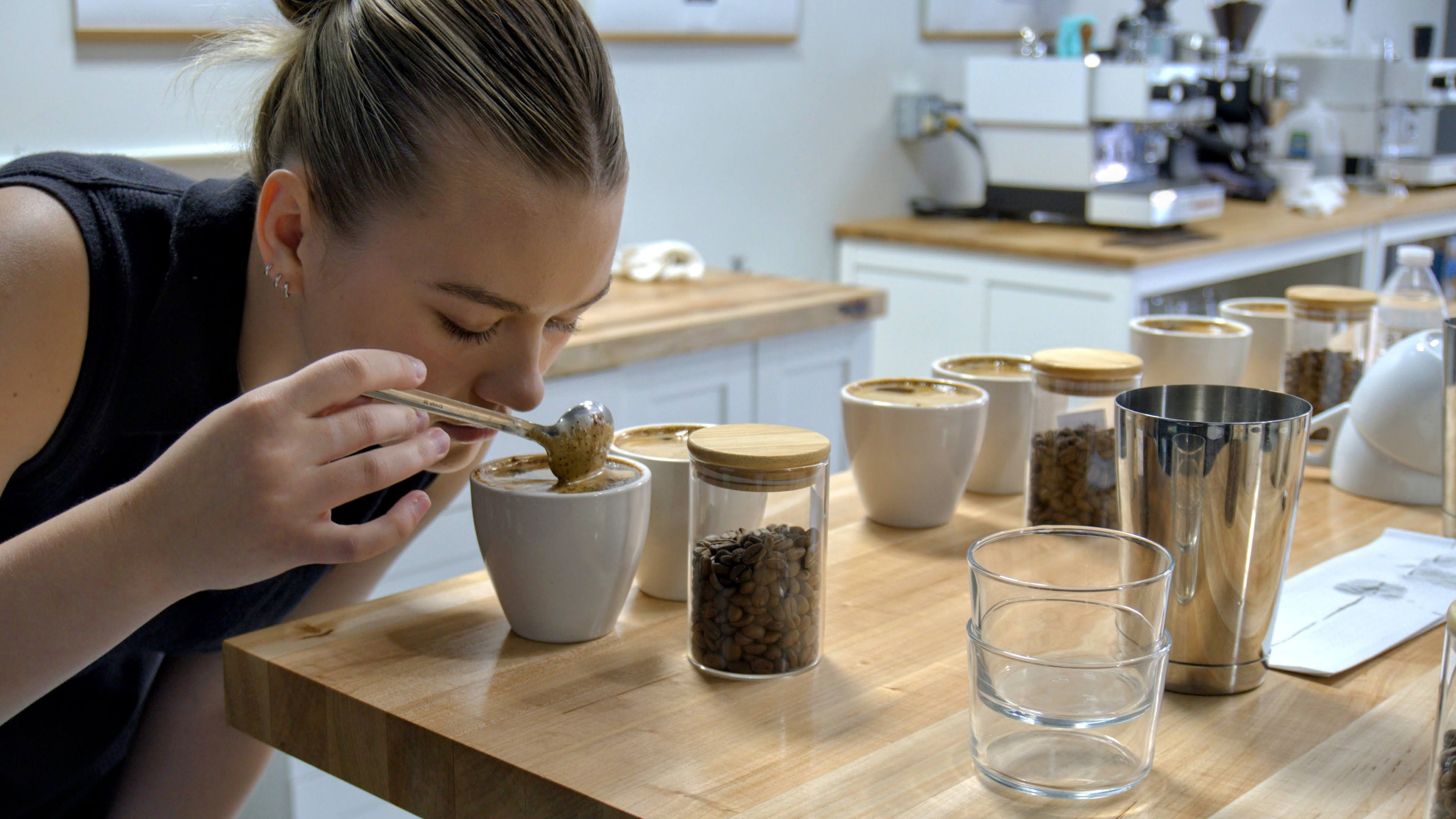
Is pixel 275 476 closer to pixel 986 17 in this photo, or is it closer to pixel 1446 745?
pixel 1446 745

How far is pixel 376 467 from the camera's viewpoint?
747mm

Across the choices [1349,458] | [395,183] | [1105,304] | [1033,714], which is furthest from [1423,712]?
[1105,304]

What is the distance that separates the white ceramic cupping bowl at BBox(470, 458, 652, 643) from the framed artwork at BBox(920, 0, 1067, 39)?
9.65 ft

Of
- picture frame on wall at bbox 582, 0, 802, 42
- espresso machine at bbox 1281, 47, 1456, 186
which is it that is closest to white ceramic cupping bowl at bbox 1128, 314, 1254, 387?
picture frame on wall at bbox 582, 0, 802, 42

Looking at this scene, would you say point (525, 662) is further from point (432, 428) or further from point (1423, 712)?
point (1423, 712)

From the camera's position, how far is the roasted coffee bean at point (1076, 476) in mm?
999

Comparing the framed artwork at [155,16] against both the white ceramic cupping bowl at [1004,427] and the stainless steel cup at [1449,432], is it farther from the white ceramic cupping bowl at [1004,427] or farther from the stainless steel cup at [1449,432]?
the stainless steel cup at [1449,432]

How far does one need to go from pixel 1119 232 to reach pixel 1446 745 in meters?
2.61

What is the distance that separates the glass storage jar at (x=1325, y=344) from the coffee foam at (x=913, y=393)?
45cm

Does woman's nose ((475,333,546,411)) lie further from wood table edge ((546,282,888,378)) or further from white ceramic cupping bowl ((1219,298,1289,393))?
wood table edge ((546,282,888,378))

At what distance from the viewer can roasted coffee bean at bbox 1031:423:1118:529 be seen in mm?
999

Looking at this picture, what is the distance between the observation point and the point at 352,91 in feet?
A: 2.99

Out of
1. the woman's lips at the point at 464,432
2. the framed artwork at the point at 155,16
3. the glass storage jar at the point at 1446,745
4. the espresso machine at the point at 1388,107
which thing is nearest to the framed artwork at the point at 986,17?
the espresso machine at the point at 1388,107

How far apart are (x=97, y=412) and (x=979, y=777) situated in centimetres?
72
